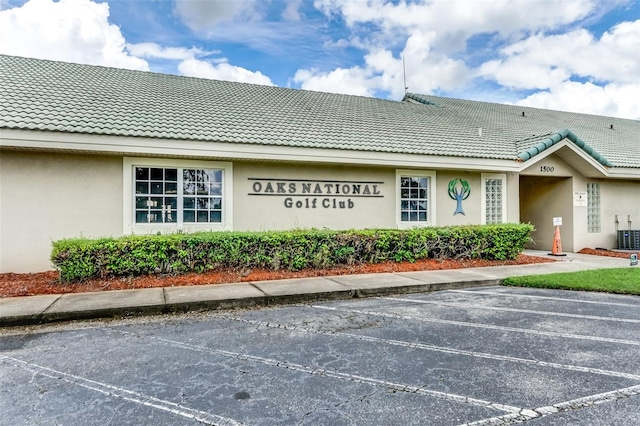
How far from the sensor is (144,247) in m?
7.73

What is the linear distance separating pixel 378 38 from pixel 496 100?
755 centimetres

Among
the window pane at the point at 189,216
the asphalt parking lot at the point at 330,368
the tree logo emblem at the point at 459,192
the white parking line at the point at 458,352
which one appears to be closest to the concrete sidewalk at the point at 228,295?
the asphalt parking lot at the point at 330,368

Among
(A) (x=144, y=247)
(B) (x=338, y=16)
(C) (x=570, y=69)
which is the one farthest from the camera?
(C) (x=570, y=69)

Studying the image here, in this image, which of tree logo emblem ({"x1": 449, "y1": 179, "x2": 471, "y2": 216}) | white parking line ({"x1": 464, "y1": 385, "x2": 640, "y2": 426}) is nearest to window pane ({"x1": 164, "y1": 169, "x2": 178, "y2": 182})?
tree logo emblem ({"x1": 449, "y1": 179, "x2": 471, "y2": 216})

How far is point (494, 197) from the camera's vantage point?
13.0m

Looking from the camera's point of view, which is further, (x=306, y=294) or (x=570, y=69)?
(x=570, y=69)

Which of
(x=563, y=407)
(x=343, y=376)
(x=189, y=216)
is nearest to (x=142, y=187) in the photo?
(x=189, y=216)

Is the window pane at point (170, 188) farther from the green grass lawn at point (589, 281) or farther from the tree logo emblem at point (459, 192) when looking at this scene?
the tree logo emblem at point (459, 192)

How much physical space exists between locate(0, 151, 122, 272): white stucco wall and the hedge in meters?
1.58

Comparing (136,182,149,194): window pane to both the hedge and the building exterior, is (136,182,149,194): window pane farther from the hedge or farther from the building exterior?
the hedge

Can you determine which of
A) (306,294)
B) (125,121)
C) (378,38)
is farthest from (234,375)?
(378,38)

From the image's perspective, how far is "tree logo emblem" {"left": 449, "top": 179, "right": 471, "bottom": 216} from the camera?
12.3 meters

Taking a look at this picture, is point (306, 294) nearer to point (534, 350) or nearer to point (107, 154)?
point (534, 350)

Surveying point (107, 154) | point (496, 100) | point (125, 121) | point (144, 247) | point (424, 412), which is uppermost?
point (496, 100)
